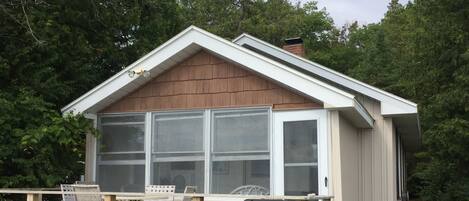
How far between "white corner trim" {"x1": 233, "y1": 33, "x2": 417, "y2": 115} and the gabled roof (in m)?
0.53

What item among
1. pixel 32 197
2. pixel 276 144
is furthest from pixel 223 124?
pixel 32 197

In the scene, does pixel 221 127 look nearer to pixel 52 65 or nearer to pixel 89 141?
pixel 89 141

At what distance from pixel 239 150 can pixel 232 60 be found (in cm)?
137

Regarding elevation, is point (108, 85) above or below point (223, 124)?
above

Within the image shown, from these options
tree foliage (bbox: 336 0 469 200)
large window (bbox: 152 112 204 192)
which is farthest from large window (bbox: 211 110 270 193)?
tree foliage (bbox: 336 0 469 200)

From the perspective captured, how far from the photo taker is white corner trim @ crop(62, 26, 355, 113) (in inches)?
301

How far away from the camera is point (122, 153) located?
9070 mm

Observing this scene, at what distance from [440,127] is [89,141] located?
1001 centimetres

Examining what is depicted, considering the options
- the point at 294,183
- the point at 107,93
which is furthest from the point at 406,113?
the point at 107,93

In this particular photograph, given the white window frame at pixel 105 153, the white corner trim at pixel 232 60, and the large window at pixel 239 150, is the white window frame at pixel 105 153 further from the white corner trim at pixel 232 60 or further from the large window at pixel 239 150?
the large window at pixel 239 150

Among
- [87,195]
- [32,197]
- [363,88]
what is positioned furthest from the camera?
[363,88]

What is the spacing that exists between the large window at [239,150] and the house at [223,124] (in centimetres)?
2

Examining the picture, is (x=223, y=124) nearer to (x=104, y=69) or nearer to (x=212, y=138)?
(x=212, y=138)

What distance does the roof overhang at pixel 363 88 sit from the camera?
9656 mm
